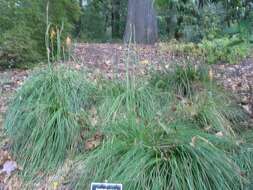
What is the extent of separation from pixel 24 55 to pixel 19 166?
11.9 ft

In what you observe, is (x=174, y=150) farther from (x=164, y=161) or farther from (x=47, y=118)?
(x=47, y=118)

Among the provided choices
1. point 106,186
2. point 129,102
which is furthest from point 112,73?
point 106,186

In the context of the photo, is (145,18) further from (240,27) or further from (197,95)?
(240,27)

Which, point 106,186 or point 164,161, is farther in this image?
point 164,161

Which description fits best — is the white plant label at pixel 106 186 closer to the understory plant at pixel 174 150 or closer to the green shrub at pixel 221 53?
the understory plant at pixel 174 150

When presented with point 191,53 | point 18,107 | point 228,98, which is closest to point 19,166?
point 18,107

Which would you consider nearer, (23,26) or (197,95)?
(197,95)

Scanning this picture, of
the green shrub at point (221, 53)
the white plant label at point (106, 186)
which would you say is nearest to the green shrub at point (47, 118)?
the white plant label at point (106, 186)

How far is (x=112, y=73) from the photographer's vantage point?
6.13 m

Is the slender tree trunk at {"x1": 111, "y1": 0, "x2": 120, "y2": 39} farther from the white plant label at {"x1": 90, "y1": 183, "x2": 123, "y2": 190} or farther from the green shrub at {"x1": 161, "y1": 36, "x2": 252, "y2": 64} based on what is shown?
the white plant label at {"x1": 90, "y1": 183, "x2": 123, "y2": 190}

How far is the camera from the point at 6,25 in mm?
7402

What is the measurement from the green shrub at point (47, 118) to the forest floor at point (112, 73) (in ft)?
0.63

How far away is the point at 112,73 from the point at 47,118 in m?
2.12

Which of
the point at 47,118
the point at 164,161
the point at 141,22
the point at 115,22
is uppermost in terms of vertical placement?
the point at 141,22
